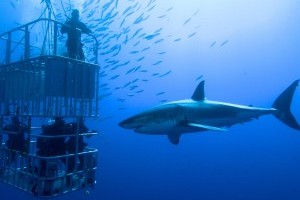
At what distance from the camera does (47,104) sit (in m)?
5.38

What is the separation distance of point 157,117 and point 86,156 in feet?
5.31

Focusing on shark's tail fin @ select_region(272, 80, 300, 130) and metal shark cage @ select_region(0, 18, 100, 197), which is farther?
shark's tail fin @ select_region(272, 80, 300, 130)

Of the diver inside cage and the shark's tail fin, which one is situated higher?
the shark's tail fin

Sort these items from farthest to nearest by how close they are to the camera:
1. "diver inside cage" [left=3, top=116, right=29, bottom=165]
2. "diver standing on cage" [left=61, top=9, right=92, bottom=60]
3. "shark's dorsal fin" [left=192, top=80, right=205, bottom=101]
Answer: "shark's dorsal fin" [left=192, top=80, right=205, bottom=101] → "diver standing on cage" [left=61, top=9, right=92, bottom=60] → "diver inside cage" [left=3, top=116, right=29, bottom=165]

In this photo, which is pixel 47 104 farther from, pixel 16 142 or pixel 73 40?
pixel 73 40

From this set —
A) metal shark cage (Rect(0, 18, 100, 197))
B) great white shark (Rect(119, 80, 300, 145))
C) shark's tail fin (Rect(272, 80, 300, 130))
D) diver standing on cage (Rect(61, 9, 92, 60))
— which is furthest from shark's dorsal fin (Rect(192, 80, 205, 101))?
diver standing on cage (Rect(61, 9, 92, 60))

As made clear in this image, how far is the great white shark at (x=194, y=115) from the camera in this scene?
20.0 feet

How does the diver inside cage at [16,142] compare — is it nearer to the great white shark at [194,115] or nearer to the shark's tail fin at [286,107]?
the great white shark at [194,115]

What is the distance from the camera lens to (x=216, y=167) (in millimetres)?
99125

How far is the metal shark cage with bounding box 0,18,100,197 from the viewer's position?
531 cm

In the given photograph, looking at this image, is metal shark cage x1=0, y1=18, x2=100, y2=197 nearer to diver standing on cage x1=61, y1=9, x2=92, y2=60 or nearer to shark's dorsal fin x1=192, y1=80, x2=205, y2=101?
diver standing on cage x1=61, y1=9, x2=92, y2=60

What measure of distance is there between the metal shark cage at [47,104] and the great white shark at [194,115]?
103 centimetres

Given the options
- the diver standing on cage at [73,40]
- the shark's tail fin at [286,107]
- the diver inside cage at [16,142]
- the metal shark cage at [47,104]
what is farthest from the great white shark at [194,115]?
the diver inside cage at [16,142]

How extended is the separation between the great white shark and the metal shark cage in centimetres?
103
